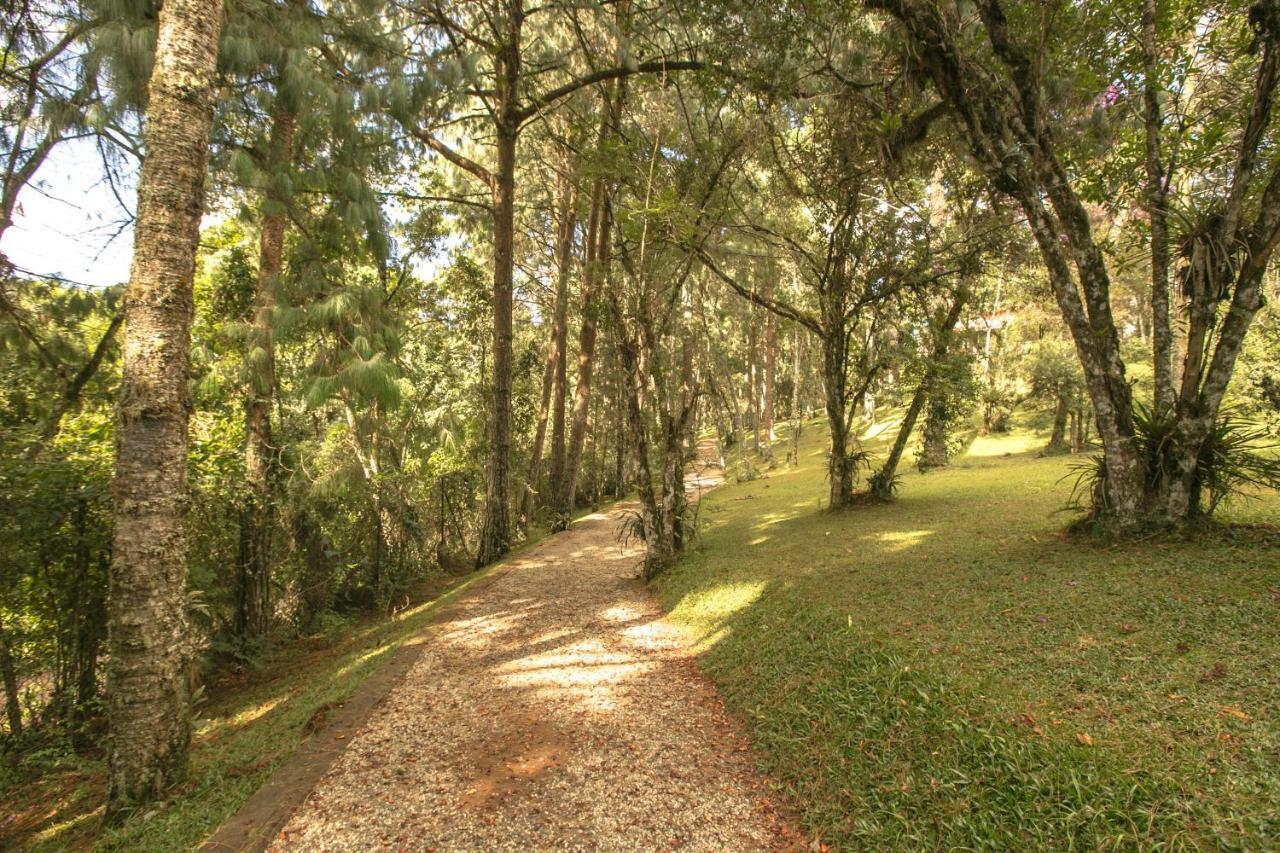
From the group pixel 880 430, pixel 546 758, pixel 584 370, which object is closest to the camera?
pixel 546 758

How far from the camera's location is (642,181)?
8.13 m

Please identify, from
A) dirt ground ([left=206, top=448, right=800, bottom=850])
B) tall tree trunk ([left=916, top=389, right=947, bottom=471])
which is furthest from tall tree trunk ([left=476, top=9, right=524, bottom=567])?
tall tree trunk ([left=916, top=389, right=947, bottom=471])

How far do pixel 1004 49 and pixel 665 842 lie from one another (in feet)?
21.3

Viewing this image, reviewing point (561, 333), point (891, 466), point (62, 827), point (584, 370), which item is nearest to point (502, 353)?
point (561, 333)

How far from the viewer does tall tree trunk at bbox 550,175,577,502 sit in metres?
14.0

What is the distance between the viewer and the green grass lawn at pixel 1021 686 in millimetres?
2309

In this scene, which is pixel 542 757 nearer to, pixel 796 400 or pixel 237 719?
pixel 237 719

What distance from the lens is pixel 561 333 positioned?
1434 cm

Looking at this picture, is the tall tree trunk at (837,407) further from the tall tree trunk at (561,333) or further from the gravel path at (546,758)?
the tall tree trunk at (561,333)

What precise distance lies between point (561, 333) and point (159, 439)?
36.5 feet

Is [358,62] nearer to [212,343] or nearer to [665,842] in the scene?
[212,343]

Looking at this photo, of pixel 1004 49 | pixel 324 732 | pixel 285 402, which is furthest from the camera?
pixel 285 402

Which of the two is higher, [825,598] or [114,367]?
[114,367]

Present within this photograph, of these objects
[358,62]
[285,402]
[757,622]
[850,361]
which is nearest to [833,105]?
[850,361]
